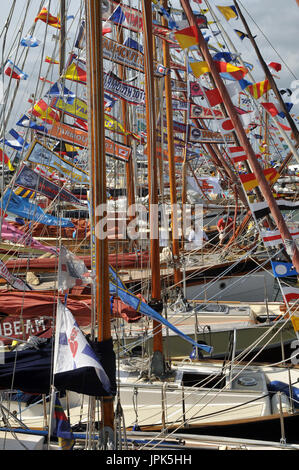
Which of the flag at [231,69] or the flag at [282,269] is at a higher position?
the flag at [231,69]

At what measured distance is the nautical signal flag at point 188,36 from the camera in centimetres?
808

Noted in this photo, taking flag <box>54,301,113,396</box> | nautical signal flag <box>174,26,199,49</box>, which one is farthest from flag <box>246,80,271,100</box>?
flag <box>54,301,113,396</box>

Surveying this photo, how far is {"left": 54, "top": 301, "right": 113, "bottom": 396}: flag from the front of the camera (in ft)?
18.4

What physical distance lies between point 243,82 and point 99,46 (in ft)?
12.5

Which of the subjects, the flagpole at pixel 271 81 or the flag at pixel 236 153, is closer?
the flag at pixel 236 153

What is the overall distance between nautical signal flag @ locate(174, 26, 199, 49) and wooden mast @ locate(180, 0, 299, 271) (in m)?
0.07

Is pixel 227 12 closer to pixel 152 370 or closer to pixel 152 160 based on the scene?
pixel 152 160

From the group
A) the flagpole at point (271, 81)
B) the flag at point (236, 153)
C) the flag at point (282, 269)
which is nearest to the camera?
the flag at point (282, 269)

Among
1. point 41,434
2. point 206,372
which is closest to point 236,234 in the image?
point 206,372

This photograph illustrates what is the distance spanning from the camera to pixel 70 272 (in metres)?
8.31

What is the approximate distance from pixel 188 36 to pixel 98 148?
357 cm

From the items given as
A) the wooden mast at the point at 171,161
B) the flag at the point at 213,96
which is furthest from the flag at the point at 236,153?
the wooden mast at the point at 171,161

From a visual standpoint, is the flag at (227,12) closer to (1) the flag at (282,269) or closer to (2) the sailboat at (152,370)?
(2) the sailboat at (152,370)

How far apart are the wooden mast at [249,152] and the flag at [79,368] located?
3528 millimetres
